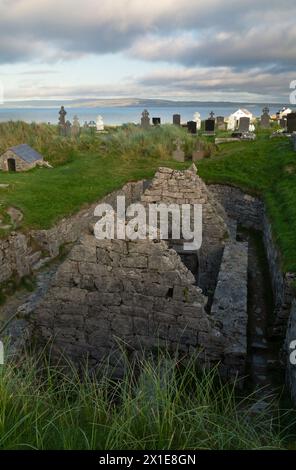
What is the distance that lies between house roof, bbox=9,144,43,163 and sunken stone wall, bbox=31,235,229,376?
15356 mm

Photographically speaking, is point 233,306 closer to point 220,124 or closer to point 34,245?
point 34,245

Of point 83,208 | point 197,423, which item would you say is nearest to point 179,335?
point 197,423

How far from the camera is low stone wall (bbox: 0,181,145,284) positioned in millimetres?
10594

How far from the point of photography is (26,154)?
20453 mm

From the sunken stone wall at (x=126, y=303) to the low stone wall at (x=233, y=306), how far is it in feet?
0.80

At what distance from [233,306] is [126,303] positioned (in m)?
2.41

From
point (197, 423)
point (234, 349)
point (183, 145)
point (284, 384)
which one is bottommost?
point (284, 384)

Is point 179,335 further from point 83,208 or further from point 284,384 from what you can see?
point 83,208

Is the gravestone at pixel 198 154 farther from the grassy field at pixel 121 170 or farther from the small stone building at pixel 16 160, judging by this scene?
the small stone building at pixel 16 160

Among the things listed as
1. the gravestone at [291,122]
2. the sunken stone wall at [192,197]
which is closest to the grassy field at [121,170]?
the sunken stone wall at [192,197]

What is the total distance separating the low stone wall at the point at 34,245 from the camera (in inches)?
417

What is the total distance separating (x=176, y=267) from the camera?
574cm

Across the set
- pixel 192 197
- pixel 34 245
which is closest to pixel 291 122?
pixel 192 197
